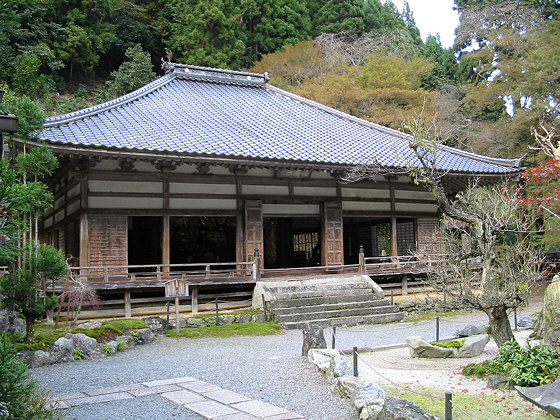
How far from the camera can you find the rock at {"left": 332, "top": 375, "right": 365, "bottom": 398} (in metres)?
6.18

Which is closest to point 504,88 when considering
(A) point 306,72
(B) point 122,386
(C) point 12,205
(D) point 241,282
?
(A) point 306,72

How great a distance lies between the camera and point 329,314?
1326 centimetres

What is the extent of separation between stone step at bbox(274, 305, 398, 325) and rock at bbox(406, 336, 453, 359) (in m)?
3.86

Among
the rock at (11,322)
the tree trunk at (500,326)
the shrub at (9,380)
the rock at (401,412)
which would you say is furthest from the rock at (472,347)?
the rock at (11,322)

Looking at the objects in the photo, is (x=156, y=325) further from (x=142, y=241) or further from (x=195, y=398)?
(x=142, y=241)

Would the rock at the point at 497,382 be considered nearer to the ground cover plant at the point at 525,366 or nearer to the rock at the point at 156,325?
the ground cover plant at the point at 525,366

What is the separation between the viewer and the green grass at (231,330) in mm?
11695

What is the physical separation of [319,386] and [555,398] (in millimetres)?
2908

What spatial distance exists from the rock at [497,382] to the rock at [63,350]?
22.9ft

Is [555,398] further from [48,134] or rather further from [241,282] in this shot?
[48,134]

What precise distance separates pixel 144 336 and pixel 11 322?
260cm

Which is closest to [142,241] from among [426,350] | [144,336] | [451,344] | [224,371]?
[144,336]

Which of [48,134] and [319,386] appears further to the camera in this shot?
[48,134]

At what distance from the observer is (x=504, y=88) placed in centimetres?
2353
